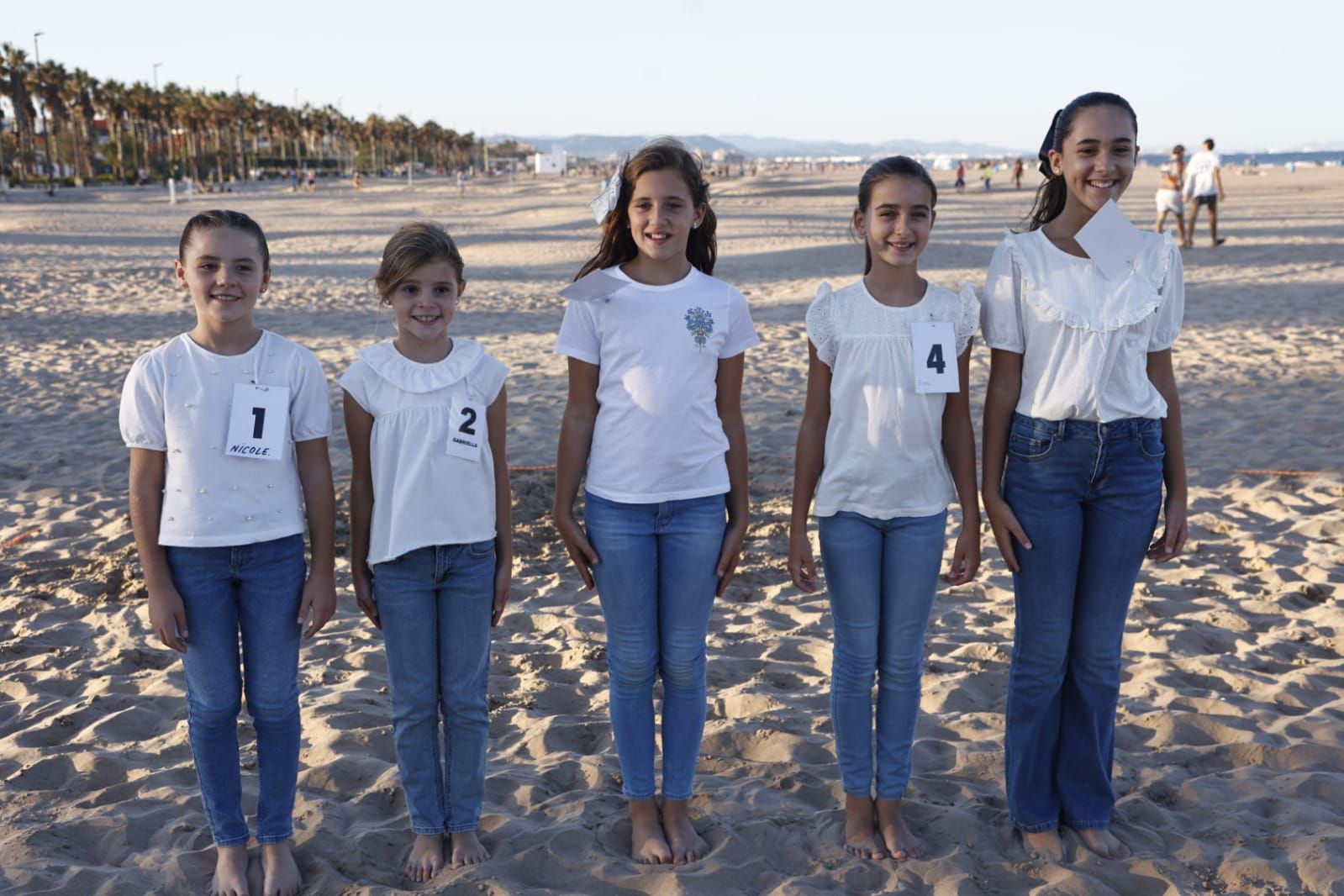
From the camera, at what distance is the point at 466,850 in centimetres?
297

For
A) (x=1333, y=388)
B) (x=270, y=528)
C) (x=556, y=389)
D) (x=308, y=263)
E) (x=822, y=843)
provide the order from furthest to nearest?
1. (x=308, y=263)
2. (x=556, y=389)
3. (x=1333, y=388)
4. (x=822, y=843)
5. (x=270, y=528)

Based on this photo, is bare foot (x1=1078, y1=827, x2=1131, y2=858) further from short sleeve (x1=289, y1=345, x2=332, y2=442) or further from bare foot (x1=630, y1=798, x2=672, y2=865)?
short sleeve (x1=289, y1=345, x2=332, y2=442)

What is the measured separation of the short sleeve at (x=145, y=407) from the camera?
2646 millimetres

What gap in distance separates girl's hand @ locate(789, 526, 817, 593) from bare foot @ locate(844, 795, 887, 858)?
2.07 ft

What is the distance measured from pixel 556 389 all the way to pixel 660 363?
632cm

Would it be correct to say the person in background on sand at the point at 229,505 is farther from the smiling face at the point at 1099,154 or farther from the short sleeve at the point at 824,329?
the smiling face at the point at 1099,154

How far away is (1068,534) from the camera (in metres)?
2.80

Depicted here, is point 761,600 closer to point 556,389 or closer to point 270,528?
point 270,528

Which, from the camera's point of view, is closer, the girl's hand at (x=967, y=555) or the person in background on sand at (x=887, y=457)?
the person in background on sand at (x=887, y=457)

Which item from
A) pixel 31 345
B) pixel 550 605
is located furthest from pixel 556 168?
pixel 550 605

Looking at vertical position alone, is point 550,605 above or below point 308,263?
below

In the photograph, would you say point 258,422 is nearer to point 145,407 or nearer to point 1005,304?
point 145,407

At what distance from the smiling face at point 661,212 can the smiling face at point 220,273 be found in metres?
1.00

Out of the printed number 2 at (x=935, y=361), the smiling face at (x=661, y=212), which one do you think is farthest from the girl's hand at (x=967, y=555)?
the smiling face at (x=661, y=212)
